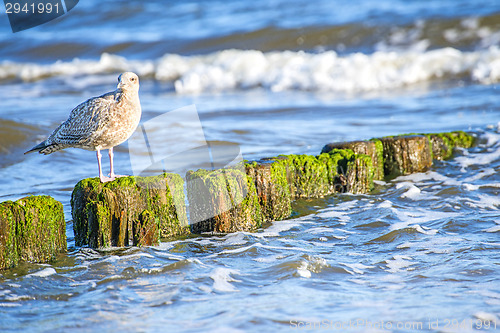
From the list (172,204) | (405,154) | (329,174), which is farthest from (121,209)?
(405,154)

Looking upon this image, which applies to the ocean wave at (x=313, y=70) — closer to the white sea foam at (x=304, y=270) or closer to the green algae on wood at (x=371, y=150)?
the green algae on wood at (x=371, y=150)

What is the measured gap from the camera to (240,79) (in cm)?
1488

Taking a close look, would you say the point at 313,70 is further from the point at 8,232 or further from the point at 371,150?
the point at 8,232

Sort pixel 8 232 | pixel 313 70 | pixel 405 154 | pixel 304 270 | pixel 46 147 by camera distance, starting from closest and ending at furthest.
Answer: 1. pixel 8 232
2. pixel 304 270
3. pixel 46 147
4. pixel 405 154
5. pixel 313 70

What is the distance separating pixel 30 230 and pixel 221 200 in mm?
1505

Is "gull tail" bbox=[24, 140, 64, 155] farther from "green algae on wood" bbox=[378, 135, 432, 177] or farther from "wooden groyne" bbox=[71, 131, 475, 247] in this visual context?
"green algae on wood" bbox=[378, 135, 432, 177]

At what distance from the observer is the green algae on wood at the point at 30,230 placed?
3912 millimetres

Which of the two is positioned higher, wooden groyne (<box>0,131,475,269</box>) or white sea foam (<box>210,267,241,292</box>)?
wooden groyne (<box>0,131,475,269</box>)

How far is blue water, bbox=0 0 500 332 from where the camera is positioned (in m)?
3.44

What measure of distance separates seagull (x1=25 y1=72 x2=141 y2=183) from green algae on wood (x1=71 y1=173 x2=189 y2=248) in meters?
0.31

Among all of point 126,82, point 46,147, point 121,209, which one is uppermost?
point 126,82

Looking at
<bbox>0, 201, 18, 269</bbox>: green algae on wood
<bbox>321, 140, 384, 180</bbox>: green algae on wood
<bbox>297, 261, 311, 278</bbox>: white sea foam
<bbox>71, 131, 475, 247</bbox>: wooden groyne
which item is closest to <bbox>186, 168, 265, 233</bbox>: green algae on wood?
<bbox>71, 131, 475, 247</bbox>: wooden groyne

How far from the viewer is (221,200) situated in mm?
4602

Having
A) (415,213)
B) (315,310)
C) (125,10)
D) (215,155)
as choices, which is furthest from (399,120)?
(125,10)
